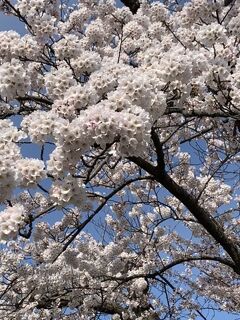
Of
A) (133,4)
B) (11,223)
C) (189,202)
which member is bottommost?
(11,223)

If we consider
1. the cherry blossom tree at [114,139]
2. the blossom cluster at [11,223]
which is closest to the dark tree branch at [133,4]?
the cherry blossom tree at [114,139]

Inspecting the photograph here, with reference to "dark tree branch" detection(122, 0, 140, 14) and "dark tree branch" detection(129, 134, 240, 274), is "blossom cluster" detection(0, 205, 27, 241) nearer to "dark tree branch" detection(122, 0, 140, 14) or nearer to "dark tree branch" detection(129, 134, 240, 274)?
"dark tree branch" detection(129, 134, 240, 274)

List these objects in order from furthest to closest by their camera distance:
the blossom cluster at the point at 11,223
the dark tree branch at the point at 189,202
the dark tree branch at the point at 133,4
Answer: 1. the dark tree branch at the point at 133,4
2. the dark tree branch at the point at 189,202
3. the blossom cluster at the point at 11,223

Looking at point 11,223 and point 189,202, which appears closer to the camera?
point 11,223

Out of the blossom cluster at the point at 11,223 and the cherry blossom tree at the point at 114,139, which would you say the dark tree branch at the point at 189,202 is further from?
the blossom cluster at the point at 11,223

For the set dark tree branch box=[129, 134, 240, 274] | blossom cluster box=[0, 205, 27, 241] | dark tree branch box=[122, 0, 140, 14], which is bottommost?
blossom cluster box=[0, 205, 27, 241]

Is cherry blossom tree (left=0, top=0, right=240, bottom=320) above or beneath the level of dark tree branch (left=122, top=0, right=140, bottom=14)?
beneath

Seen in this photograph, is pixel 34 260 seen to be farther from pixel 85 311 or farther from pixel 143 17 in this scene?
pixel 143 17

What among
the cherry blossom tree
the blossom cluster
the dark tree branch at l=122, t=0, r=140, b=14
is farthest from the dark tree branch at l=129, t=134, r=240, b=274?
the dark tree branch at l=122, t=0, r=140, b=14

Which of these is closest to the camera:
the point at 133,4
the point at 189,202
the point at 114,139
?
the point at 114,139

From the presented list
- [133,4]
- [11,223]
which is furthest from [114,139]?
[133,4]

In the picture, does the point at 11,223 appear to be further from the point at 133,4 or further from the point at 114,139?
the point at 133,4

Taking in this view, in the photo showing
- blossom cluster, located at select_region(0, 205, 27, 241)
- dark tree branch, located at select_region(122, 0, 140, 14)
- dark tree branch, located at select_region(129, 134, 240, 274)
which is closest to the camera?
blossom cluster, located at select_region(0, 205, 27, 241)

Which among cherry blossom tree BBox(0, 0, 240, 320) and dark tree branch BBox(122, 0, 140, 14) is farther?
dark tree branch BBox(122, 0, 140, 14)
